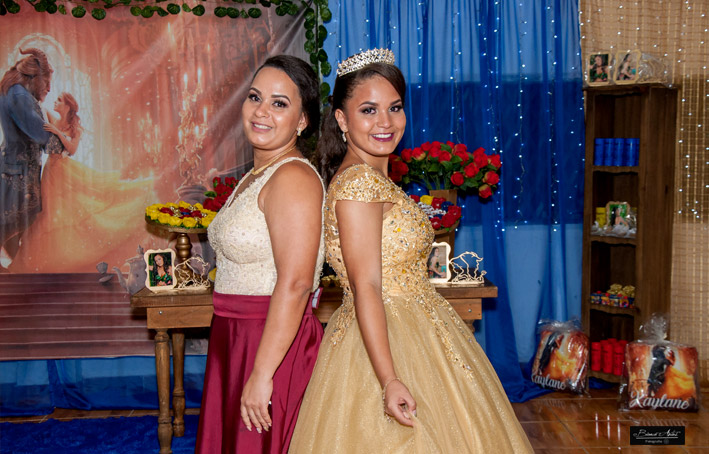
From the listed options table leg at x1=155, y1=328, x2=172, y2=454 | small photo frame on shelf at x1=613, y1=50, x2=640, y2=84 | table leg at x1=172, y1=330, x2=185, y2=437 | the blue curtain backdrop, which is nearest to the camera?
table leg at x1=155, y1=328, x2=172, y2=454

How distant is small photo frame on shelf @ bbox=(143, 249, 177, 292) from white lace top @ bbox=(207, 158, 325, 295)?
159cm

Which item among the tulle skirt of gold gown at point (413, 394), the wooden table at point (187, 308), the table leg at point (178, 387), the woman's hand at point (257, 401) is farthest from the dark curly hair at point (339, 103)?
the table leg at point (178, 387)

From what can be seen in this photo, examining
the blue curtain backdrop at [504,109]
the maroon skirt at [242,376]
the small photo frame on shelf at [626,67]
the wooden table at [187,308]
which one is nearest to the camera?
the maroon skirt at [242,376]

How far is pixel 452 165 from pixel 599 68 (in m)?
1.26

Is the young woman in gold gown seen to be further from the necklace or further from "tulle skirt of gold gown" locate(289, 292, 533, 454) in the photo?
the necklace

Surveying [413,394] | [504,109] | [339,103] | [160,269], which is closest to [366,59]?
[339,103]

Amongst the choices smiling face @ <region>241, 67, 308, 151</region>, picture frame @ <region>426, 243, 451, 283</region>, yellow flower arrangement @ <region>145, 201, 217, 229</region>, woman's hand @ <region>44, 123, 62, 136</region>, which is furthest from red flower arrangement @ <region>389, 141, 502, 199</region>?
woman's hand @ <region>44, 123, 62, 136</region>

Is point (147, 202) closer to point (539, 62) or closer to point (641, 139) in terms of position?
point (539, 62)

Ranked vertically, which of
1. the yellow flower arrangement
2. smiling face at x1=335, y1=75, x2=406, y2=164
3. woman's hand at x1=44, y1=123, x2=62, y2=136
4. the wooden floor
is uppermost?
woman's hand at x1=44, y1=123, x2=62, y2=136

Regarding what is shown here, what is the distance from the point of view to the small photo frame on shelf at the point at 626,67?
4.04 metres

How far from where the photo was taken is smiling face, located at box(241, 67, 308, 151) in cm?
178

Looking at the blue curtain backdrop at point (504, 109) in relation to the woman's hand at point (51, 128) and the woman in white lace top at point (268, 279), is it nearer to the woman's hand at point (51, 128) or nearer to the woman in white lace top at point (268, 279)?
the woman's hand at point (51, 128)

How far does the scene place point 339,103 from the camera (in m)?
1.91

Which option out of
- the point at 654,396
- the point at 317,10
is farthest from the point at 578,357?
the point at 317,10
